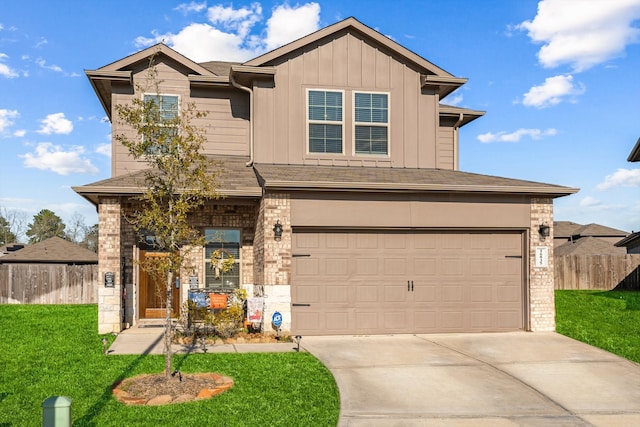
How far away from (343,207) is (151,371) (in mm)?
5927

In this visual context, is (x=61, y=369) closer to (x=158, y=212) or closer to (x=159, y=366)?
(x=159, y=366)

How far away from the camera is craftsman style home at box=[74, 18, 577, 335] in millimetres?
14148

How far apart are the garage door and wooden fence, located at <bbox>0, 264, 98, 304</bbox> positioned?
1520 cm

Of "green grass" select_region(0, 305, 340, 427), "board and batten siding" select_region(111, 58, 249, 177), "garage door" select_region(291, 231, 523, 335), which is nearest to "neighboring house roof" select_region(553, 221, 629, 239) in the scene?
"garage door" select_region(291, 231, 523, 335)

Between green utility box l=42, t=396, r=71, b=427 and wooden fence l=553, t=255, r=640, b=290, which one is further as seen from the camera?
wooden fence l=553, t=255, r=640, b=290

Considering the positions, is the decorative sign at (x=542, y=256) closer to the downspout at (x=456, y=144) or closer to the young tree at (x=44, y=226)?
the downspout at (x=456, y=144)

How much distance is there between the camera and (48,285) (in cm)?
2625

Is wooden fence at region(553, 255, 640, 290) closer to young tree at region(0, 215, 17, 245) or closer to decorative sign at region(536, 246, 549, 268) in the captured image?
decorative sign at region(536, 246, 549, 268)

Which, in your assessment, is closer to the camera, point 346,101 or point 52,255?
point 346,101

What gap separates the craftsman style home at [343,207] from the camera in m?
14.1

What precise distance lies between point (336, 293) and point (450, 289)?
276cm

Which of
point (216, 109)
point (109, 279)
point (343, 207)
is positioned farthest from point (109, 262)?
point (343, 207)

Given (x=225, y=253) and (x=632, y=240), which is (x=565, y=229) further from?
(x=225, y=253)

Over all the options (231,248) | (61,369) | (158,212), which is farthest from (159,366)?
(231,248)
